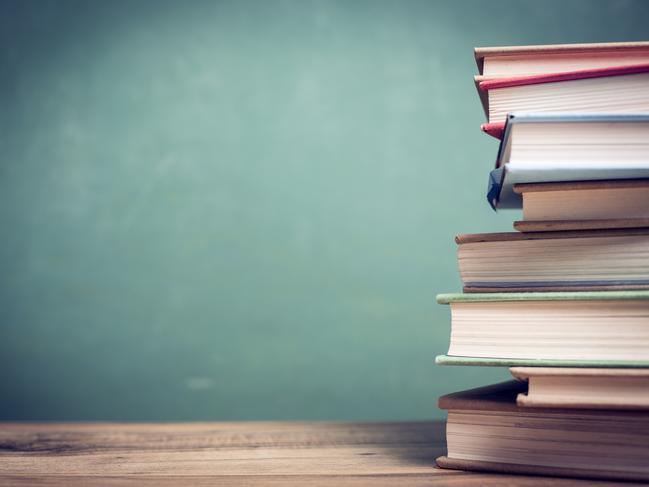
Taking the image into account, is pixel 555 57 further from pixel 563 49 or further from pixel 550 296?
pixel 550 296

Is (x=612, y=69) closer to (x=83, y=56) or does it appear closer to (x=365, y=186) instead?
(x=365, y=186)

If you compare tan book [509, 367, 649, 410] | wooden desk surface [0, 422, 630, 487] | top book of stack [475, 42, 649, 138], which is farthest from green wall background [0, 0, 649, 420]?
tan book [509, 367, 649, 410]

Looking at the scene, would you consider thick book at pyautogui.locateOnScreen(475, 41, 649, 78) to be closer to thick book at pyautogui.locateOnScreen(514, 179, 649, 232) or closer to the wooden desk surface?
thick book at pyautogui.locateOnScreen(514, 179, 649, 232)

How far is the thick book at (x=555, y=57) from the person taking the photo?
0.70 m

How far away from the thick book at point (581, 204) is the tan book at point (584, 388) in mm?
135

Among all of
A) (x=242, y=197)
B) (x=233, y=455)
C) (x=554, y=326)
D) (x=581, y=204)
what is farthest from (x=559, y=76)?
(x=242, y=197)

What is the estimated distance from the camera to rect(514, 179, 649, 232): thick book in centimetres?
64

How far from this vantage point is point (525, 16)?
1521 mm

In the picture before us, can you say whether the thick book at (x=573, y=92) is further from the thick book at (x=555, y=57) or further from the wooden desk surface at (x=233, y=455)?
the wooden desk surface at (x=233, y=455)

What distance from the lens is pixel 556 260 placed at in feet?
2.15

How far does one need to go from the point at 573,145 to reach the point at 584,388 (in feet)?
0.71

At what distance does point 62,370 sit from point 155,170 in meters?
0.46


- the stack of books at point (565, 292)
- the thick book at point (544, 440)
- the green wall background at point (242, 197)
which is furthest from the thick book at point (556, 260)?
the green wall background at point (242, 197)

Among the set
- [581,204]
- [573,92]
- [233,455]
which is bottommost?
[233,455]
